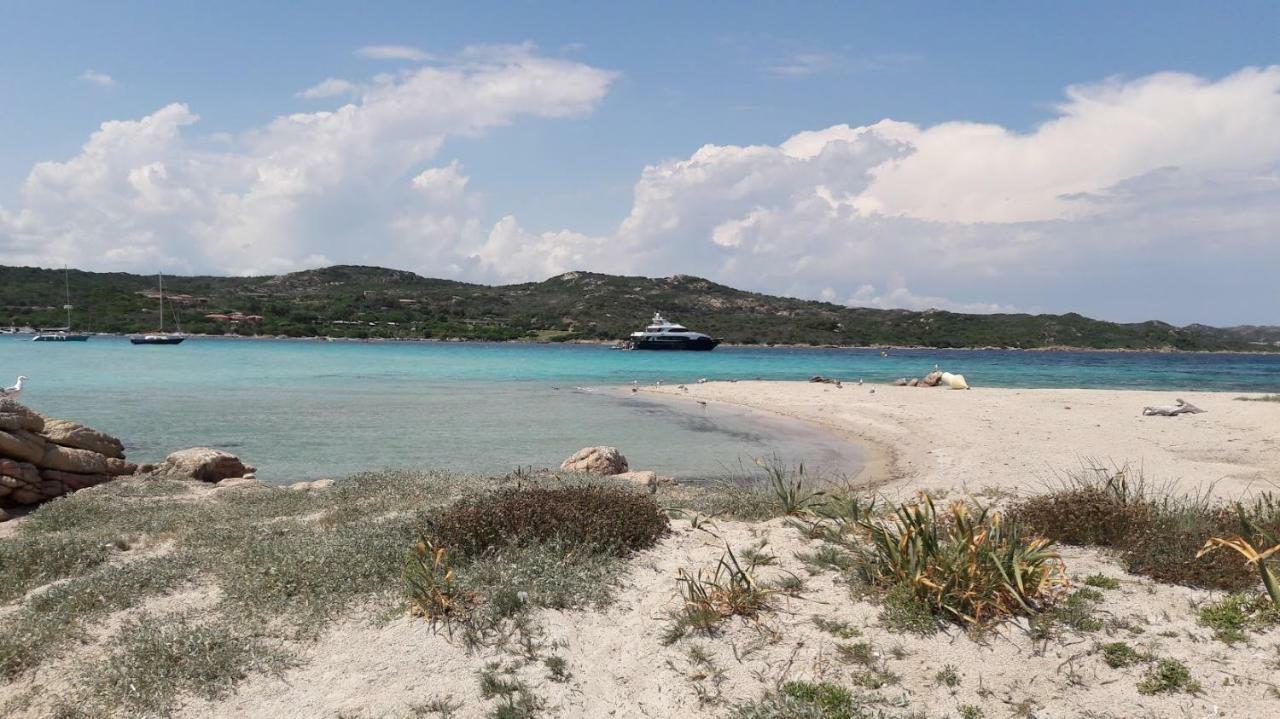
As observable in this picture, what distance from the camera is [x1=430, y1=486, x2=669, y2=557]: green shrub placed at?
7.50 metres

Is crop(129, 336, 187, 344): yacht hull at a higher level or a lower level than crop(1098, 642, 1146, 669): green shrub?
higher

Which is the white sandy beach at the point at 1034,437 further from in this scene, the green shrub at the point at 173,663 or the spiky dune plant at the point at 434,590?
the green shrub at the point at 173,663

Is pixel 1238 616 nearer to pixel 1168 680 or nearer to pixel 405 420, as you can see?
pixel 1168 680

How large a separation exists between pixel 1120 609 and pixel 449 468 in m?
14.0

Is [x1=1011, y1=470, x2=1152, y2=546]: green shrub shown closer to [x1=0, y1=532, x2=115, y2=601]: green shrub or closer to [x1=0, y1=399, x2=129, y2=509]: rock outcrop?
[x1=0, y1=532, x2=115, y2=601]: green shrub

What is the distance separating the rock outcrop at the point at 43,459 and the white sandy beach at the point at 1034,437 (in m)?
14.7

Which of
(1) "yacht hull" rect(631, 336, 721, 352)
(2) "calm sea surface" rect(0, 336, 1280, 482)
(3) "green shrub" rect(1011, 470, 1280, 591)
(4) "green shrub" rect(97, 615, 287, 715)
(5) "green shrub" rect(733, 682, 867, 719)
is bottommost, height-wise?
(2) "calm sea surface" rect(0, 336, 1280, 482)

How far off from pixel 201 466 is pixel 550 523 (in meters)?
10.2

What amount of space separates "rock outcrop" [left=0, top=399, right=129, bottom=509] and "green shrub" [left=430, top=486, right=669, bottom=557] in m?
8.74

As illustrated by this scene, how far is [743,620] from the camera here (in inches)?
239

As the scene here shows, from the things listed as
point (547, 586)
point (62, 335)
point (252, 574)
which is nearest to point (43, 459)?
point (252, 574)

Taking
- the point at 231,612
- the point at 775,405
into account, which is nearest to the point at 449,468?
the point at 231,612

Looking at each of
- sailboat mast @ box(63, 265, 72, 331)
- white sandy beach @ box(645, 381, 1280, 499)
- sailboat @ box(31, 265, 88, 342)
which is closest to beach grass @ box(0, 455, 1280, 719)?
white sandy beach @ box(645, 381, 1280, 499)

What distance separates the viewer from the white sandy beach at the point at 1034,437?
14117mm
